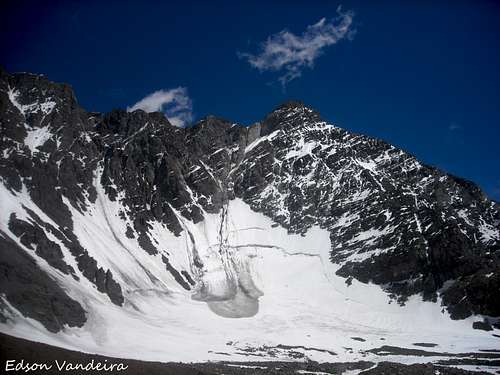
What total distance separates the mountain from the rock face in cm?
46

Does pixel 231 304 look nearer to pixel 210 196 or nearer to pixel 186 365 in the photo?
pixel 186 365

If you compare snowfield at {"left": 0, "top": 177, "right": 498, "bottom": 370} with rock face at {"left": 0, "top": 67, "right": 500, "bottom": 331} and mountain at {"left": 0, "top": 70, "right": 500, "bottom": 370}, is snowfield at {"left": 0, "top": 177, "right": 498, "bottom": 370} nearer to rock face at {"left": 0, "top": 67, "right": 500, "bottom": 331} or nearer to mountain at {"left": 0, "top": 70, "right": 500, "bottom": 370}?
mountain at {"left": 0, "top": 70, "right": 500, "bottom": 370}

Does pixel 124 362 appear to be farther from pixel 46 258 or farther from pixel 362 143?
pixel 362 143

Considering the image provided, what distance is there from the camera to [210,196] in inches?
6324

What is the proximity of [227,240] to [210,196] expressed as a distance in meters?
21.2

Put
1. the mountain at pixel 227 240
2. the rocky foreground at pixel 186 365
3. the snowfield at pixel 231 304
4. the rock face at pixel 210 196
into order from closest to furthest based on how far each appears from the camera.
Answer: the rocky foreground at pixel 186 365 → the snowfield at pixel 231 304 → the mountain at pixel 227 240 → the rock face at pixel 210 196

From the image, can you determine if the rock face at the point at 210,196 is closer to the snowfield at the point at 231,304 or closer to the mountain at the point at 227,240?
the mountain at the point at 227,240

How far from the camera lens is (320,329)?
98375mm

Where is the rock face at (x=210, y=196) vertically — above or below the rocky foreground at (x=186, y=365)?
above

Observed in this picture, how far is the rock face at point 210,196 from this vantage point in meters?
90.4

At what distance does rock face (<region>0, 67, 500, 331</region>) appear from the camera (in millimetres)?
90438

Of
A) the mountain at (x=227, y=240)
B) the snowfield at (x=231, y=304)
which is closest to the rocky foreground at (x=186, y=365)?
the snowfield at (x=231, y=304)

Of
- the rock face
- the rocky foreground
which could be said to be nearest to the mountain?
the rock face

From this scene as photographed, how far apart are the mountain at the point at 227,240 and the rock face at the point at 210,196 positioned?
1.52ft
